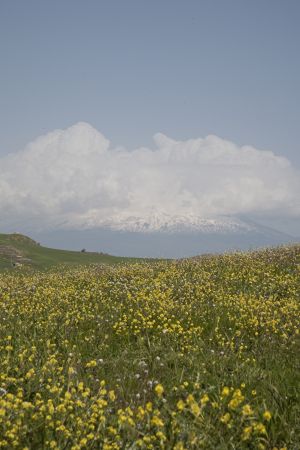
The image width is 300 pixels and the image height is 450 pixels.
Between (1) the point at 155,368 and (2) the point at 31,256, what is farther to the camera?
(2) the point at 31,256

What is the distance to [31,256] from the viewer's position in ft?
148

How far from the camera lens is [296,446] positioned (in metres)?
4.97

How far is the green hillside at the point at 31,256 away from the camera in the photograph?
4028 cm

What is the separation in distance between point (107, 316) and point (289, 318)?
169 inches

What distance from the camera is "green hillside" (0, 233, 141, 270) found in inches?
1586

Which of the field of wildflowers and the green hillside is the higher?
the green hillside

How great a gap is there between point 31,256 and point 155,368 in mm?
39342

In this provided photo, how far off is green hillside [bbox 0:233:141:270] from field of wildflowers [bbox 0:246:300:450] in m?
25.1

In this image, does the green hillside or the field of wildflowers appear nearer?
the field of wildflowers

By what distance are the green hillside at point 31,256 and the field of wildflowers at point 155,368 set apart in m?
25.1

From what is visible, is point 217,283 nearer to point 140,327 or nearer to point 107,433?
point 140,327

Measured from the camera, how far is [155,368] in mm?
7625

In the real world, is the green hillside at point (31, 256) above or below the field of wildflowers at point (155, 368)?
above

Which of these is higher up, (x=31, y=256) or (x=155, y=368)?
(x=31, y=256)
